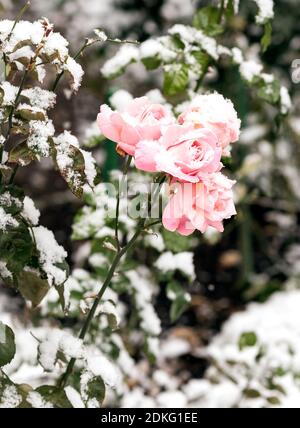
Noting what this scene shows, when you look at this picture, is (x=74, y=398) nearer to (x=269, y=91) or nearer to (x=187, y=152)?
(x=187, y=152)

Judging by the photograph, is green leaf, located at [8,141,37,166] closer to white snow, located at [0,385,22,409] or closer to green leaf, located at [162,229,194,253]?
white snow, located at [0,385,22,409]

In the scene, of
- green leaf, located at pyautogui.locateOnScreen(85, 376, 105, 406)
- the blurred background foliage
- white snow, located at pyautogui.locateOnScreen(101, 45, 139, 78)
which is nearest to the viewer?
green leaf, located at pyautogui.locateOnScreen(85, 376, 105, 406)

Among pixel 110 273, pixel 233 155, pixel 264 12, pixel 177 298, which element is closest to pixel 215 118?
pixel 110 273

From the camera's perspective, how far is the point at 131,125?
1.04m

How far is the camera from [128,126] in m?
1.04

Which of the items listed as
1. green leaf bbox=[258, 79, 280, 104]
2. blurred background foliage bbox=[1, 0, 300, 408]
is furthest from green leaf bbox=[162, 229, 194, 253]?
blurred background foliage bbox=[1, 0, 300, 408]

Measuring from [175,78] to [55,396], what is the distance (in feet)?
2.32

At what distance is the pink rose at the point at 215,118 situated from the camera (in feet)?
3.46

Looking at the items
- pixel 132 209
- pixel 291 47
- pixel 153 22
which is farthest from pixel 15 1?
pixel 132 209

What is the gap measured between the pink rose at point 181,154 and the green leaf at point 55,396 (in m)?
0.49

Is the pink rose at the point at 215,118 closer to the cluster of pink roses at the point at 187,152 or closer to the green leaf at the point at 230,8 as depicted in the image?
the cluster of pink roses at the point at 187,152

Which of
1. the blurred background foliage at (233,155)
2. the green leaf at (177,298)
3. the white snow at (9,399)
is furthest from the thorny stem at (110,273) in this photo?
the blurred background foliage at (233,155)

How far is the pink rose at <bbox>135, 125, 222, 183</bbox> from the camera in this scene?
987 millimetres
